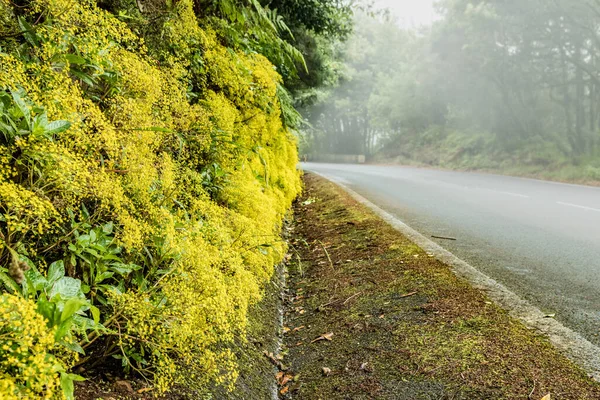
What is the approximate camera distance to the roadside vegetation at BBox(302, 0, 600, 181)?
21797 millimetres

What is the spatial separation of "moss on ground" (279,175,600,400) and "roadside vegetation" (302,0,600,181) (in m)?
12.1

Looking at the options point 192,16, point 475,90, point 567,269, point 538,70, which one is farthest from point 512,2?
point 192,16

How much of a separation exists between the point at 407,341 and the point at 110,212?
6.45ft

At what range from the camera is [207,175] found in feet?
10.4

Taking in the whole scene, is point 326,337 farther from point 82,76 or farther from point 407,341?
point 82,76

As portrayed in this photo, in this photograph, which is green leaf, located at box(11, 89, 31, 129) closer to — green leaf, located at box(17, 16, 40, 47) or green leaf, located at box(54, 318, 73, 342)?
green leaf, located at box(17, 16, 40, 47)

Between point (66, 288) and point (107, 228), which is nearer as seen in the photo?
point (66, 288)

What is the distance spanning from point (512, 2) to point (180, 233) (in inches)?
1023

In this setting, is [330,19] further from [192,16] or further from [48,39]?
[48,39]

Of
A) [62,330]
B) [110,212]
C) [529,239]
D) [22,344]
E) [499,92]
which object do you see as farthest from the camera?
[499,92]

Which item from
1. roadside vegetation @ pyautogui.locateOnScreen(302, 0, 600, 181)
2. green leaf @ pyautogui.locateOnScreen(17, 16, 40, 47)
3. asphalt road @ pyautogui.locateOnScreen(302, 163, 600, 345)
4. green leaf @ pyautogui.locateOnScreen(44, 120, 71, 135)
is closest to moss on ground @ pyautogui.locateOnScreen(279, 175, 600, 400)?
asphalt road @ pyautogui.locateOnScreen(302, 163, 600, 345)

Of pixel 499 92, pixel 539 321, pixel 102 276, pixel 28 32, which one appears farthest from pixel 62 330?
pixel 499 92

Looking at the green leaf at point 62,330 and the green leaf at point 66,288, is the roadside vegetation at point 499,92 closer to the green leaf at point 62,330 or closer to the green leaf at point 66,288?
the green leaf at point 66,288

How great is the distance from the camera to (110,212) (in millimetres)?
1938
